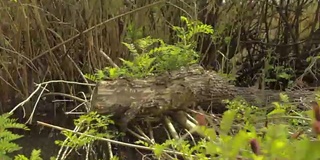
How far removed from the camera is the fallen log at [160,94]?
194cm

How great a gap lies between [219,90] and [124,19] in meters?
0.73

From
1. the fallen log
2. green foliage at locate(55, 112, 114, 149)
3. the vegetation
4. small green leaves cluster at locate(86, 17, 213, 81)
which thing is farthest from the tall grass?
green foliage at locate(55, 112, 114, 149)

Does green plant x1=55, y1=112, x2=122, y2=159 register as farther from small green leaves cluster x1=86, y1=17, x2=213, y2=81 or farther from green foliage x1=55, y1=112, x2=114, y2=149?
small green leaves cluster x1=86, y1=17, x2=213, y2=81

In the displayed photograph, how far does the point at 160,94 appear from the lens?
2.03 meters

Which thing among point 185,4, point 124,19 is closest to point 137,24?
point 124,19

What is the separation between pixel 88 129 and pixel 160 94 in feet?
1.00

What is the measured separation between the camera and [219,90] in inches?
90.6

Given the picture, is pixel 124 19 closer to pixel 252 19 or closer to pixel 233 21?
pixel 233 21

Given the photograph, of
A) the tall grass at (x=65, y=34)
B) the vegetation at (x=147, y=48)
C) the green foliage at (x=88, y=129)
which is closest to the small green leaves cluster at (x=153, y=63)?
the vegetation at (x=147, y=48)

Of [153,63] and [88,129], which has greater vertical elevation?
[153,63]

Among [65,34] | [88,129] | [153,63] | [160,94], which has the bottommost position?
[88,129]

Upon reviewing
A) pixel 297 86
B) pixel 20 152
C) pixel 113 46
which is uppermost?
pixel 113 46

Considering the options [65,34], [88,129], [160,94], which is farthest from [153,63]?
[65,34]

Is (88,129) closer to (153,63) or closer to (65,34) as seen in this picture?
(153,63)
